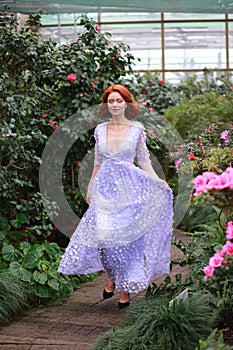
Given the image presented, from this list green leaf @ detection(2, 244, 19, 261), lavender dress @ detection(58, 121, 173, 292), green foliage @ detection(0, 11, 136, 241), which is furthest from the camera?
green foliage @ detection(0, 11, 136, 241)

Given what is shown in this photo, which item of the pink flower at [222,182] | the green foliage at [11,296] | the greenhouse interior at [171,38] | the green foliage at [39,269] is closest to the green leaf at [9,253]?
the green foliage at [39,269]

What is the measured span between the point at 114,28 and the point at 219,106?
18.0 feet

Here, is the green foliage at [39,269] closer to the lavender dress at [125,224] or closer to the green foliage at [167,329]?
the lavender dress at [125,224]

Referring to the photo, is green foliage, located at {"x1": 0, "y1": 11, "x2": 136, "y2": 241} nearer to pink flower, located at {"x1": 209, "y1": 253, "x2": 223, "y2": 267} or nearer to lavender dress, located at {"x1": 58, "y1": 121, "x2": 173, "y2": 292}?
lavender dress, located at {"x1": 58, "y1": 121, "x2": 173, "y2": 292}

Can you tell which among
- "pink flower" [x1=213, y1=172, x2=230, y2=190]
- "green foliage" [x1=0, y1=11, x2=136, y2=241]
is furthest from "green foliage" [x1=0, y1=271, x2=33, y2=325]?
"pink flower" [x1=213, y1=172, x2=230, y2=190]

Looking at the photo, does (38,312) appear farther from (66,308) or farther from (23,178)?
(23,178)

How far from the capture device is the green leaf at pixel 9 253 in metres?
5.45

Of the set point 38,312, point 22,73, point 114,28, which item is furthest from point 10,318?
point 114,28

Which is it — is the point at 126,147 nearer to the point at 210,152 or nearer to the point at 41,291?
the point at 210,152

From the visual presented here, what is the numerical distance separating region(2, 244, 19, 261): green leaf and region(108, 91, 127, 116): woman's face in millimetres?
1376

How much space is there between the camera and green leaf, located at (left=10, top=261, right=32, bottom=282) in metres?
5.14

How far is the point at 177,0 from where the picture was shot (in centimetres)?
615

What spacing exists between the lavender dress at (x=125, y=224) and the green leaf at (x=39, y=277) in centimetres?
16

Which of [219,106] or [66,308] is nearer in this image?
[66,308]
